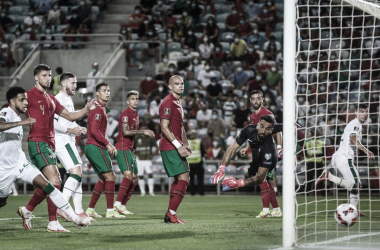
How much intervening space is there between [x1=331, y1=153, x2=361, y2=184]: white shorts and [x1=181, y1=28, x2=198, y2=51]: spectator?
37.6ft

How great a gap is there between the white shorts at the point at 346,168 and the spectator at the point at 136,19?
1356cm

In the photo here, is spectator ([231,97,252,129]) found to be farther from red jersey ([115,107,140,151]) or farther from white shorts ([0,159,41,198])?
white shorts ([0,159,41,198])

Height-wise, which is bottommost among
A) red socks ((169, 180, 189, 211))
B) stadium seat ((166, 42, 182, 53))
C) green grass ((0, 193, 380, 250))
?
green grass ((0, 193, 380, 250))

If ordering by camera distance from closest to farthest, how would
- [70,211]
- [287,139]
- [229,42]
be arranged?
[287,139]
[70,211]
[229,42]

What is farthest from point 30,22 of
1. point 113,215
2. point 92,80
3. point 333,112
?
point 113,215

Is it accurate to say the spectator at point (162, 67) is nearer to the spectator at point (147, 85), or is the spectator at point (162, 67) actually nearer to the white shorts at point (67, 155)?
the spectator at point (147, 85)

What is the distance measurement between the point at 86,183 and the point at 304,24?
912cm

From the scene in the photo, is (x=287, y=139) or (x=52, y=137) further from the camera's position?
(x=52, y=137)

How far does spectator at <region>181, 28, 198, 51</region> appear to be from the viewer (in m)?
22.3

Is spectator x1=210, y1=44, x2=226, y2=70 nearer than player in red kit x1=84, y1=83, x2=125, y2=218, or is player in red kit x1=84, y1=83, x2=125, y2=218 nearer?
player in red kit x1=84, y1=83, x2=125, y2=218

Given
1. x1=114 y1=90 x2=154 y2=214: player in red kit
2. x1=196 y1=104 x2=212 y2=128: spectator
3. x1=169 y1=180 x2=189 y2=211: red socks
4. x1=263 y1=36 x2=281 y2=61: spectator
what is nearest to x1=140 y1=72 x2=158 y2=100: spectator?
x1=196 y1=104 x2=212 y2=128: spectator

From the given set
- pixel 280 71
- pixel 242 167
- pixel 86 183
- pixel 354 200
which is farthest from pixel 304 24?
pixel 354 200

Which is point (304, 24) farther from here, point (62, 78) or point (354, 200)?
point (62, 78)

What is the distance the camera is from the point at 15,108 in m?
7.77
